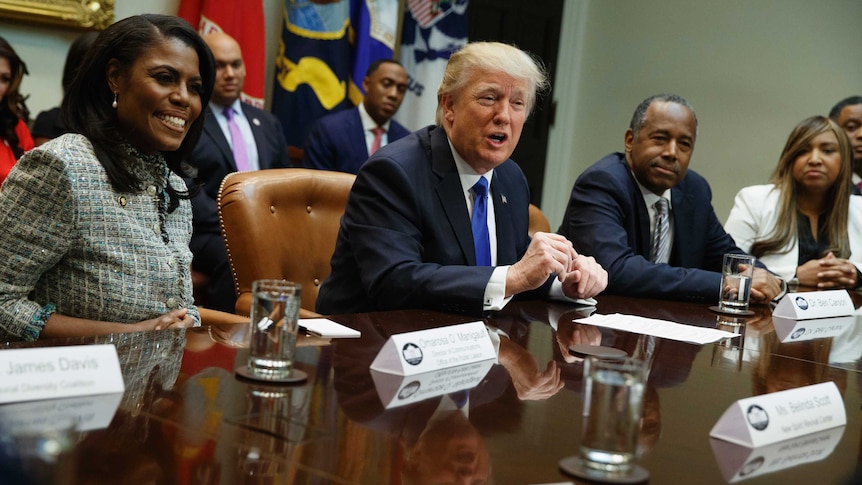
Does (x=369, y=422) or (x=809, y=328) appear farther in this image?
(x=809, y=328)

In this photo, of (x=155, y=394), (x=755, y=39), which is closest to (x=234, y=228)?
(x=155, y=394)

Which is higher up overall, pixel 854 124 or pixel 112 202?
pixel 854 124

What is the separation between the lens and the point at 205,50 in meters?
2.03

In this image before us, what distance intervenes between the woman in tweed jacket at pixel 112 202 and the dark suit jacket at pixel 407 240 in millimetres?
382

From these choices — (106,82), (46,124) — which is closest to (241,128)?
(46,124)

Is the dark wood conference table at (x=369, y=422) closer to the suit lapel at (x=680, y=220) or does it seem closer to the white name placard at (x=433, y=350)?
the white name placard at (x=433, y=350)

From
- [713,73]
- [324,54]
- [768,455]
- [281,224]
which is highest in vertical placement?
[713,73]

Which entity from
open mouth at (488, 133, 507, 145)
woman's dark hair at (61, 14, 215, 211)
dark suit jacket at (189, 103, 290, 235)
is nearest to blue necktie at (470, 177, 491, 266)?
open mouth at (488, 133, 507, 145)

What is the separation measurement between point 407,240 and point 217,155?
2.30m

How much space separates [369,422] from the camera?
1062 millimetres

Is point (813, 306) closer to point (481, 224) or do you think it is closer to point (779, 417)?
point (481, 224)

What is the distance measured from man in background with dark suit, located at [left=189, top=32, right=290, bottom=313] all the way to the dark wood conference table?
8.03ft

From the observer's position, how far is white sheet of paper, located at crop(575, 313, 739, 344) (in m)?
1.88

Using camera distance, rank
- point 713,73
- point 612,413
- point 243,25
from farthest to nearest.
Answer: point 713,73 < point 243,25 < point 612,413
